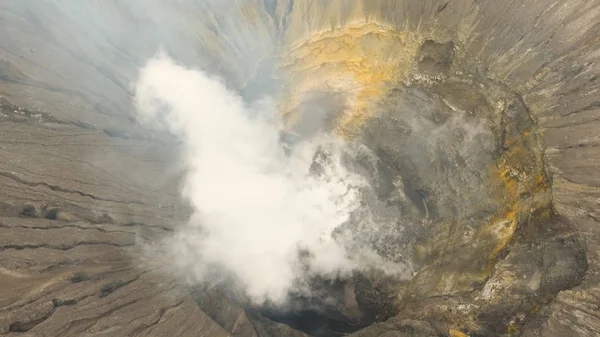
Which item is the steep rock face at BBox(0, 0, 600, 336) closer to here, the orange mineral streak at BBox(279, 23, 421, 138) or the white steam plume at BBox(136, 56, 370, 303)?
the orange mineral streak at BBox(279, 23, 421, 138)

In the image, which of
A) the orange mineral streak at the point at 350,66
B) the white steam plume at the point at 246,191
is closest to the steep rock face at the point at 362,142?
the orange mineral streak at the point at 350,66

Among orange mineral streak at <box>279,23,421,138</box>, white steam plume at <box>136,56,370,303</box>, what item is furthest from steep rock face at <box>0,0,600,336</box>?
white steam plume at <box>136,56,370,303</box>

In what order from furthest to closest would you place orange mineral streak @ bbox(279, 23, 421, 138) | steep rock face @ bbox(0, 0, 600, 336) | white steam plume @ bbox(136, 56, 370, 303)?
orange mineral streak @ bbox(279, 23, 421, 138) < white steam plume @ bbox(136, 56, 370, 303) < steep rock face @ bbox(0, 0, 600, 336)

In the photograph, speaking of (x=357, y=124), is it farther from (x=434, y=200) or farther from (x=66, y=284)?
(x=66, y=284)

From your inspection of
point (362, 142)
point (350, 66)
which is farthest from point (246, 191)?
point (350, 66)

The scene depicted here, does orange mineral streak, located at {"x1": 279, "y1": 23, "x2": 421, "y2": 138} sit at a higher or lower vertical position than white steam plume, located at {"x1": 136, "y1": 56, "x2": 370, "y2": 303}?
higher

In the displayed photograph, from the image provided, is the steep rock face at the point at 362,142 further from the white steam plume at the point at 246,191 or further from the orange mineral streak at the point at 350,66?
the white steam plume at the point at 246,191
